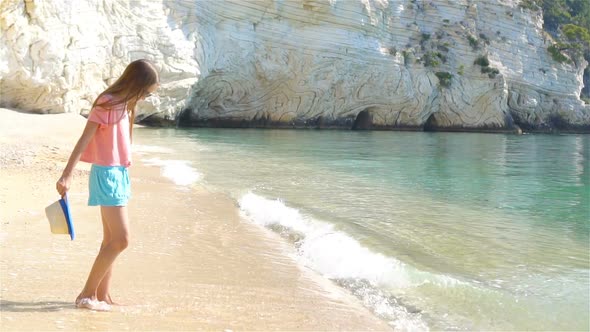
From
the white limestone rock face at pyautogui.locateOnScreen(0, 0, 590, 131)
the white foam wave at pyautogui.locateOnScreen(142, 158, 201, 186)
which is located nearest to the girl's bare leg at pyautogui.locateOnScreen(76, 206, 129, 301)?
the white foam wave at pyautogui.locateOnScreen(142, 158, 201, 186)

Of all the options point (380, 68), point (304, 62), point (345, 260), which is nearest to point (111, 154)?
point (345, 260)

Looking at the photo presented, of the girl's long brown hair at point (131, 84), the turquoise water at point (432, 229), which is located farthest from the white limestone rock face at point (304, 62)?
the girl's long brown hair at point (131, 84)

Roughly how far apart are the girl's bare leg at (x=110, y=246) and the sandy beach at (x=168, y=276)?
15cm

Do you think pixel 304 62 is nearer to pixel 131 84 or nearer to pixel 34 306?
pixel 131 84

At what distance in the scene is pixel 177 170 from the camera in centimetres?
1237

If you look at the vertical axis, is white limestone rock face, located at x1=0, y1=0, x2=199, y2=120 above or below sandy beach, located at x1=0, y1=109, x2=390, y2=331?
A: above

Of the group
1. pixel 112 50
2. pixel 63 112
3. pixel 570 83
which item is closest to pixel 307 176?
pixel 63 112

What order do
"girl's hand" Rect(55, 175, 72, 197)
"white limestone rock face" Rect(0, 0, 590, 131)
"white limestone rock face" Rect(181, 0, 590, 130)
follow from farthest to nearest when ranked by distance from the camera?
"white limestone rock face" Rect(181, 0, 590, 130)
"white limestone rock face" Rect(0, 0, 590, 131)
"girl's hand" Rect(55, 175, 72, 197)

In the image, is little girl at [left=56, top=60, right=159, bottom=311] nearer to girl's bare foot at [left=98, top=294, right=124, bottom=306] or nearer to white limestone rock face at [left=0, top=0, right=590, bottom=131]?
girl's bare foot at [left=98, top=294, right=124, bottom=306]

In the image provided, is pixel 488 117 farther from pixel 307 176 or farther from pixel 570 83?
pixel 307 176

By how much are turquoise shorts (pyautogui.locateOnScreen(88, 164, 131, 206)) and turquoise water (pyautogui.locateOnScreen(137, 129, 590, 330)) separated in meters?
1.91

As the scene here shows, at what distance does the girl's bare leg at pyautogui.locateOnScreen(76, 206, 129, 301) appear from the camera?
144 inches

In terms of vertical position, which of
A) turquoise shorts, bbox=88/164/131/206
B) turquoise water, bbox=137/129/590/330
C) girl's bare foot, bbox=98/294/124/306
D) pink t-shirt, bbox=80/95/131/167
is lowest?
turquoise water, bbox=137/129/590/330

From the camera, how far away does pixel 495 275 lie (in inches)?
211
